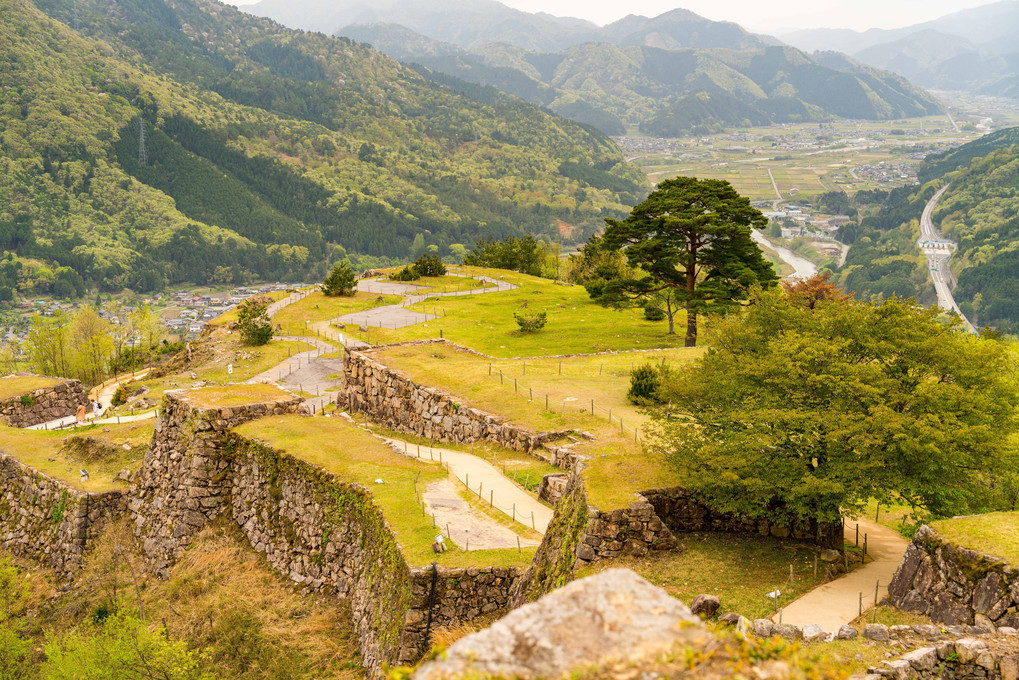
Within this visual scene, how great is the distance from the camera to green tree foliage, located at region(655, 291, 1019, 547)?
16.8 metres

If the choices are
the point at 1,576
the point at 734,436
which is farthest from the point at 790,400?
the point at 1,576

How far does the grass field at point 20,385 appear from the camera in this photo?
45281 mm

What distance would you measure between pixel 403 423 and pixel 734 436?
17.1 metres

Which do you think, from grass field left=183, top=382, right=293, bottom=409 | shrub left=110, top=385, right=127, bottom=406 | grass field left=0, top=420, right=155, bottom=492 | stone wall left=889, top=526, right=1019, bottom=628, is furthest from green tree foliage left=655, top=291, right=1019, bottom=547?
shrub left=110, top=385, right=127, bottom=406

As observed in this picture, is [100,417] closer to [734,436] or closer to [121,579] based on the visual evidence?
[121,579]

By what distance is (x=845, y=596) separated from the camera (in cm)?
1535

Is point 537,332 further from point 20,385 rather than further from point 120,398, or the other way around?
point 20,385

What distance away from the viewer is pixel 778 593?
15188 millimetres

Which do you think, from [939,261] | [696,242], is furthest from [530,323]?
[939,261]

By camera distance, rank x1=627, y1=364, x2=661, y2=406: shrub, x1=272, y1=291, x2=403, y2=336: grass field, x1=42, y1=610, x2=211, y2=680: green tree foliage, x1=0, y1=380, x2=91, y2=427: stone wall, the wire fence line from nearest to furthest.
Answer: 1. x1=42, y1=610, x2=211, y2=680: green tree foliage
2. the wire fence line
3. x1=627, y1=364, x2=661, y2=406: shrub
4. x1=0, y1=380, x2=91, y2=427: stone wall
5. x1=272, y1=291, x2=403, y2=336: grass field

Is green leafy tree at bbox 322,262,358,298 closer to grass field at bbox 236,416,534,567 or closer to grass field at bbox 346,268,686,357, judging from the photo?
grass field at bbox 346,268,686,357

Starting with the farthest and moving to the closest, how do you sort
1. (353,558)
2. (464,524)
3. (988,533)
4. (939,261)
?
(939,261) → (353,558) → (464,524) → (988,533)

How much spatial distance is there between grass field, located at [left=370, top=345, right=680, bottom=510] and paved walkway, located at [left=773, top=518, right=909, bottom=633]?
13.8ft

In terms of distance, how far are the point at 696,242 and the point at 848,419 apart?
28088mm
